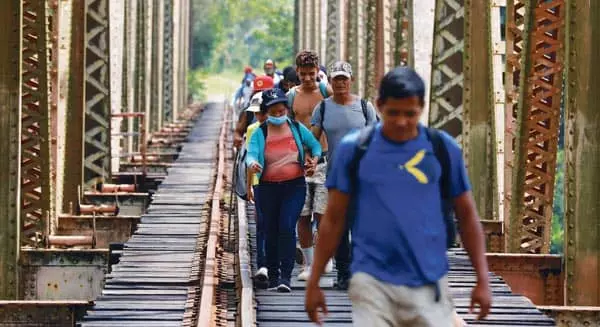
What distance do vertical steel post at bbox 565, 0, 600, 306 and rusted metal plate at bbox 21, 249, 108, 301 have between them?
4287 mm

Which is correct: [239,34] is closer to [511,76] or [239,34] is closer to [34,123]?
[34,123]

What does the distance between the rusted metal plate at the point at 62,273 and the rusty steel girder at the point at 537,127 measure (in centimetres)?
339

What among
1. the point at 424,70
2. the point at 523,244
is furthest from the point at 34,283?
the point at 424,70

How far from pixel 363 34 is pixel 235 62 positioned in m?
113

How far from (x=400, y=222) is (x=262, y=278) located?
17.6 ft

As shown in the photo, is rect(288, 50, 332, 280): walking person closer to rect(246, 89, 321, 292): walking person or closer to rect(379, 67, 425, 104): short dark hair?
rect(246, 89, 321, 292): walking person

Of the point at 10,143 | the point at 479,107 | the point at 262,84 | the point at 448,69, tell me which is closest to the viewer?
the point at 10,143

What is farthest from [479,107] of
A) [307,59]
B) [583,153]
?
[307,59]

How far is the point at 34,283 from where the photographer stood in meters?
14.5

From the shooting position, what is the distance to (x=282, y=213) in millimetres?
11320

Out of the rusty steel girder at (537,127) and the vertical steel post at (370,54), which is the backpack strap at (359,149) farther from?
the vertical steel post at (370,54)

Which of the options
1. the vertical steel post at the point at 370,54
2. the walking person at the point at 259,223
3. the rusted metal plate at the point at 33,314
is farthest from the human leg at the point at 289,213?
the vertical steel post at the point at 370,54

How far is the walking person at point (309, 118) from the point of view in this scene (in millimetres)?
11461

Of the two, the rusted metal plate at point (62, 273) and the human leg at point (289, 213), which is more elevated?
the human leg at point (289, 213)
